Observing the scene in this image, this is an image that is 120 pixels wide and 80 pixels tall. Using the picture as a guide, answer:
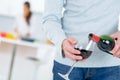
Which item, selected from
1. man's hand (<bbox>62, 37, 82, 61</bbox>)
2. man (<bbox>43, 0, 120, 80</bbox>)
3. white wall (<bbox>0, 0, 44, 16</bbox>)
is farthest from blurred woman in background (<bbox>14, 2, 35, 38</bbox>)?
man's hand (<bbox>62, 37, 82, 61</bbox>)

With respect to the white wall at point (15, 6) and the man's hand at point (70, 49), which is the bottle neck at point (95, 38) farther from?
the white wall at point (15, 6)

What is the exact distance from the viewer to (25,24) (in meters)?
4.50

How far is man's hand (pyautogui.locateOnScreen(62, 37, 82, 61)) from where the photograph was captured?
841 mm

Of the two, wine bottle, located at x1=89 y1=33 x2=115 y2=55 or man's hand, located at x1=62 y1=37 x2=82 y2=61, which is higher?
wine bottle, located at x1=89 y1=33 x2=115 y2=55

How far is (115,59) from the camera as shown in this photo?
3.35ft

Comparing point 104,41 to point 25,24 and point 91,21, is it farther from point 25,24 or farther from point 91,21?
point 25,24

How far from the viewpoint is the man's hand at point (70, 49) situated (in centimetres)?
84

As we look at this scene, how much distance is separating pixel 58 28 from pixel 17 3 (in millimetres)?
3990

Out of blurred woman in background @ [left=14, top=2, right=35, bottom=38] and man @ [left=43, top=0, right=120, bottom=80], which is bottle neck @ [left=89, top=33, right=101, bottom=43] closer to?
man @ [left=43, top=0, right=120, bottom=80]

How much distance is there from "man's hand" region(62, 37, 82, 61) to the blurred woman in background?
3.58m

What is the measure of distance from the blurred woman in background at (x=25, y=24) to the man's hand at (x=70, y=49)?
11.7 feet

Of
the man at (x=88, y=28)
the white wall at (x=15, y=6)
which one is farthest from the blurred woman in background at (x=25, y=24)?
the man at (x=88, y=28)

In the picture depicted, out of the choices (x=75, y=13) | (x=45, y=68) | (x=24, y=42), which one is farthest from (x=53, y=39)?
(x=24, y=42)

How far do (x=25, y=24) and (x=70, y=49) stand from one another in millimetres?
3706
